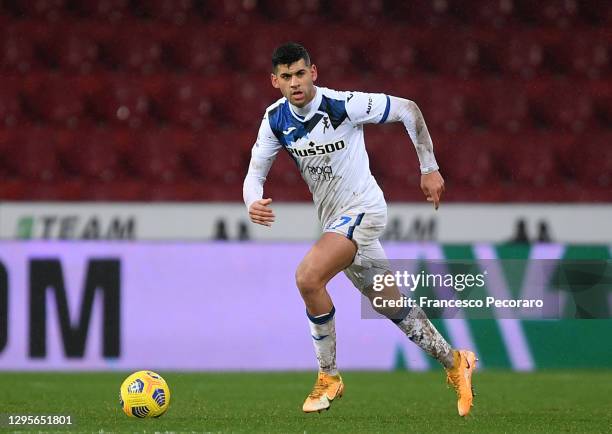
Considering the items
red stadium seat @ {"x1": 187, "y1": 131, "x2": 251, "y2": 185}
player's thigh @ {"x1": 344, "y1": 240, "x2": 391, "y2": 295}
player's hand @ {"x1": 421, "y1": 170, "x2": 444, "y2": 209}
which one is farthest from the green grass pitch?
red stadium seat @ {"x1": 187, "y1": 131, "x2": 251, "y2": 185}

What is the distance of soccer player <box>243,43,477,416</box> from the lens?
18.2 ft

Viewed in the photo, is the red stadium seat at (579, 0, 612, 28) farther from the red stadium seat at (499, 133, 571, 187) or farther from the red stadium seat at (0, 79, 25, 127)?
the red stadium seat at (0, 79, 25, 127)

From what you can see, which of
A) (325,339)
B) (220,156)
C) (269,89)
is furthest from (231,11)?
(325,339)

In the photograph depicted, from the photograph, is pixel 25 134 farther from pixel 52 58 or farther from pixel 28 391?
pixel 28 391

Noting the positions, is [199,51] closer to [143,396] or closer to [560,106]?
[560,106]

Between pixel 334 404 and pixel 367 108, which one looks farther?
pixel 334 404

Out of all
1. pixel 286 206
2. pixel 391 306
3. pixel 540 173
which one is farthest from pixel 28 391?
pixel 540 173

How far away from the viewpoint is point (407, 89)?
36.4ft

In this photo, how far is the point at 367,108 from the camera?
5648 mm

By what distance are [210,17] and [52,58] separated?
147cm

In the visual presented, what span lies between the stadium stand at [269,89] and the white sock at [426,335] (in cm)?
476

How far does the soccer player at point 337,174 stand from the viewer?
5.56 meters

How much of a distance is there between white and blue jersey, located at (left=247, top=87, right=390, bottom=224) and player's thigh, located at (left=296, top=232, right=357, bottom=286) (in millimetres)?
192

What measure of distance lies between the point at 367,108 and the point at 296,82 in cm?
36
